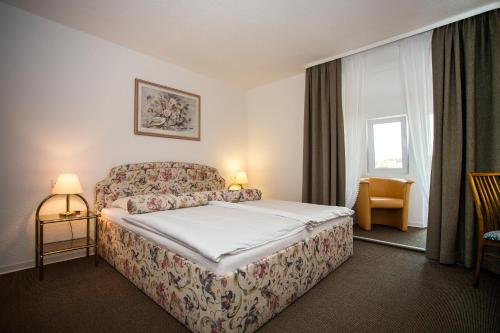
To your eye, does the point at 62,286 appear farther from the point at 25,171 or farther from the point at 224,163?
the point at 224,163

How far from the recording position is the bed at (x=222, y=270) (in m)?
1.24

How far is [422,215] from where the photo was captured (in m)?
3.78

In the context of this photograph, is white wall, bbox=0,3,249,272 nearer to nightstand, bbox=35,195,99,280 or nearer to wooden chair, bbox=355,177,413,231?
nightstand, bbox=35,195,99,280

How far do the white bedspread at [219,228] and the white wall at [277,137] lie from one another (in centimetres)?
196

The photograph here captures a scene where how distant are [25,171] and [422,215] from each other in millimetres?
5272

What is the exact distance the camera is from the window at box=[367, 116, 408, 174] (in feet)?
12.9

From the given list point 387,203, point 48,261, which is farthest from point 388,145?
point 48,261

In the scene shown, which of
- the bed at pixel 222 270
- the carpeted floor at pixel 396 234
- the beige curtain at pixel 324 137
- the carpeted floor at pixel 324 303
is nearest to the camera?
the bed at pixel 222 270

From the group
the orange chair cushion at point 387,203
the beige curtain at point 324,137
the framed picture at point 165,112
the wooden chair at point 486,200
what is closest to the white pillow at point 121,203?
the framed picture at point 165,112

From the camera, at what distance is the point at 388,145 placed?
13.1 ft

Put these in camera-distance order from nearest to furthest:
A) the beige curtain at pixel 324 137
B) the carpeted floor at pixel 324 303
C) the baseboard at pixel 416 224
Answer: the carpeted floor at pixel 324 303
the beige curtain at pixel 324 137
the baseboard at pixel 416 224

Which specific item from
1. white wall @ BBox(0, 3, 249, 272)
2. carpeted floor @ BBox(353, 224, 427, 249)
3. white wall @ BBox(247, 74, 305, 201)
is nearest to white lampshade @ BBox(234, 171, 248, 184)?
white wall @ BBox(247, 74, 305, 201)

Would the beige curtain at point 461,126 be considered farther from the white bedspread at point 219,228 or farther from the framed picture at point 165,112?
the framed picture at point 165,112

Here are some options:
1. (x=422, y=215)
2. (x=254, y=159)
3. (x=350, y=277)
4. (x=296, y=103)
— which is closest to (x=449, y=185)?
(x=350, y=277)
